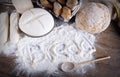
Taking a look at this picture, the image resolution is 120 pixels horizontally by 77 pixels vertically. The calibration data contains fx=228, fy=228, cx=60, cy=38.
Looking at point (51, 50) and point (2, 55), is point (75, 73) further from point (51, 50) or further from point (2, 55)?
point (2, 55)

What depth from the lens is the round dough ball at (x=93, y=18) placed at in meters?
0.90

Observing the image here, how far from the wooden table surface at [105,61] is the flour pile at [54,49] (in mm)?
29

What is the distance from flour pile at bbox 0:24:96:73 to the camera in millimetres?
879

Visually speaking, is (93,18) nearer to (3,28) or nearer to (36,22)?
(36,22)

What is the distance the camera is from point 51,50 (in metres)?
0.91

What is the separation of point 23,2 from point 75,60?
0.33 meters

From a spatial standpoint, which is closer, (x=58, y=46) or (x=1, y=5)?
(x=58, y=46)

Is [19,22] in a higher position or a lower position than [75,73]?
higher

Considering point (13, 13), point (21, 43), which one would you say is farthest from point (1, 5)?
point (21, 43)

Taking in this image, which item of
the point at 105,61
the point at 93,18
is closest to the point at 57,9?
the point at 93,18

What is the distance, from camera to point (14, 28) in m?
0.93

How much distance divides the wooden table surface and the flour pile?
0.03 metres

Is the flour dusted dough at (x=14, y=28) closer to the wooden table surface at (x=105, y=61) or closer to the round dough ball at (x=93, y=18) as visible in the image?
the wooden table surface at (x=105, y=61)

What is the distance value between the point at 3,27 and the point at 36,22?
0.46 ft
